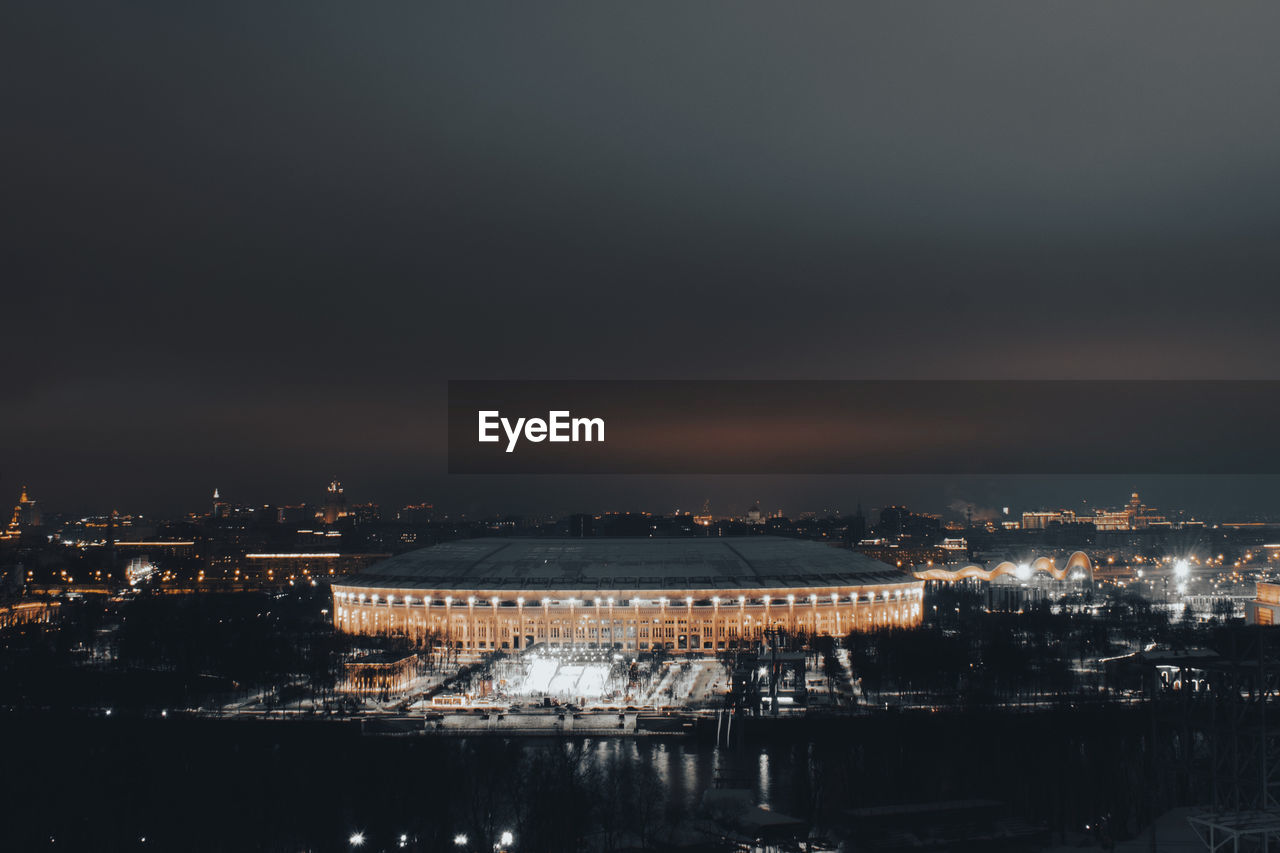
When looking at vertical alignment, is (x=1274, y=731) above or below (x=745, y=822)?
above

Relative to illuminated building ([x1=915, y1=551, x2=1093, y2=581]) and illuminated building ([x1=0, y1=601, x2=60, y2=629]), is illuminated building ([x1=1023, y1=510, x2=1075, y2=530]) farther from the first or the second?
illuminated building ([x1=0, y1=601, x2=60, y2=629])

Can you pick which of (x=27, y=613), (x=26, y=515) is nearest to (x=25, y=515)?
(x=26, y=515)

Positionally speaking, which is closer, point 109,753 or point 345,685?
point 109,753

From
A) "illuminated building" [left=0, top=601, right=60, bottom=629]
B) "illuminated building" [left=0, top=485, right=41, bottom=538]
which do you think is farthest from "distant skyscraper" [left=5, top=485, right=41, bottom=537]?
"illuminated building" [left=0, top=601, right=60, bottom=629]

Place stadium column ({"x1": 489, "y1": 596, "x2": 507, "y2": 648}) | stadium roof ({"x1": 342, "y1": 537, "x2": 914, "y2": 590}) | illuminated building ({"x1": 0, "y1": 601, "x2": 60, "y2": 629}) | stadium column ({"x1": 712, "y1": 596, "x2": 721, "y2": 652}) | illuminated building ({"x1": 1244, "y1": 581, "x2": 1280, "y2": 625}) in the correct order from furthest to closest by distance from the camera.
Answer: illuminated building ({"x1": 0, "y1": 601, "x2": 60, "y2": 629}) < illuminated building ({"x1": 1244, "y1": 581, "x2": 1280, "y2": 625}) < stadium roof ({"x1": 342, "y1": 537, "x2": 914, "y2": 590}) < stadium column ({"x1": 489, "y1": 596, "x2": 507, "y2": 648}) < stadium column ({"x1": 712, "y1": 596, "x2": 721, "y2": 652})

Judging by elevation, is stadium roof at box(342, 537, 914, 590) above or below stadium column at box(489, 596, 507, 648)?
above

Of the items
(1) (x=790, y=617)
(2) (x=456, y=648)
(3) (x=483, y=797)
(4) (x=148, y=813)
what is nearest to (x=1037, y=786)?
(3) (x=483, y=797)

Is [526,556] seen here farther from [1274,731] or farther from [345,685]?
[1274,731]
